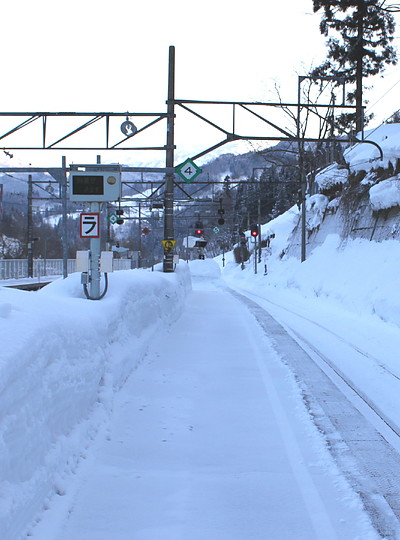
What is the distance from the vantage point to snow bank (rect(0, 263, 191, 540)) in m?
2.88

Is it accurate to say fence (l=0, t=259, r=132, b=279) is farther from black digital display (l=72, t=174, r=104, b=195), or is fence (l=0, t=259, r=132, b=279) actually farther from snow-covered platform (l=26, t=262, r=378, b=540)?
snow-covered platform (l=26, t=262, r=378, b=540)

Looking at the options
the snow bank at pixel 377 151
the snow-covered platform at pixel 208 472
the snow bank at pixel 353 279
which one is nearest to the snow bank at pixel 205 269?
the snow bank at pixel 353 279

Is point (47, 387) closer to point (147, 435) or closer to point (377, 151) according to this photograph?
point (147, 435)

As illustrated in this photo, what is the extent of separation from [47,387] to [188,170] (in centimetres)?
1165

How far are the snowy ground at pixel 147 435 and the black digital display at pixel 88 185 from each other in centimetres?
151

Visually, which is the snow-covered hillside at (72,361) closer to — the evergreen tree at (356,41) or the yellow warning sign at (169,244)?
the yellow warning sign at (169,244)

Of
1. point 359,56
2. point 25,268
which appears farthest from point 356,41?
point 25,268

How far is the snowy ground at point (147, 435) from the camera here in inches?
121

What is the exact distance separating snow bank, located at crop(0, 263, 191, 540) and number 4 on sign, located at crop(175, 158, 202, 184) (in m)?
8.52

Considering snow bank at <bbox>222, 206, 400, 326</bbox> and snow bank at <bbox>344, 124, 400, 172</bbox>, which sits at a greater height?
snow bank at <bbox>344, 124, 400, 172</bbox>

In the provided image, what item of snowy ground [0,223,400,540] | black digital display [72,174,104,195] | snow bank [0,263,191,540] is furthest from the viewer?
black digital display [72,174,104,195]

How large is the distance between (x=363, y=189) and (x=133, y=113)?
42.7ft

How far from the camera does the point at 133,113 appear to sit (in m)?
14.3

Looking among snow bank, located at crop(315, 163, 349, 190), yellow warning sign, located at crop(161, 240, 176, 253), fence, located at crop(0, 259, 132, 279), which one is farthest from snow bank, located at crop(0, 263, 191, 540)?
fence, located at crop(0, 259, 132, 279)
